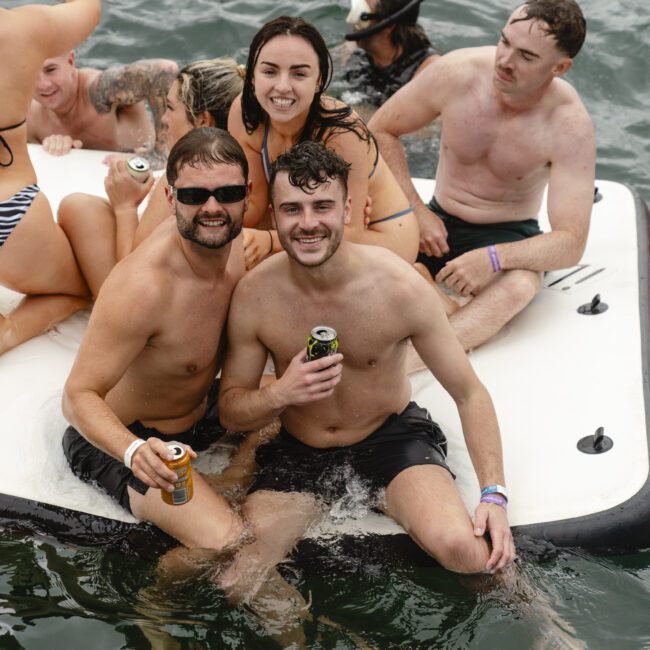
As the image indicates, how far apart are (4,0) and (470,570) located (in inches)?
273

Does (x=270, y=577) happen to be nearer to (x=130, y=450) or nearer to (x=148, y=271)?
(x=130, y=450)

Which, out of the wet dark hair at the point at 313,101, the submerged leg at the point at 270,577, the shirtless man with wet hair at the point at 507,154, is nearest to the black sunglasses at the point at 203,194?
the wet dark hair at the point at 313,101

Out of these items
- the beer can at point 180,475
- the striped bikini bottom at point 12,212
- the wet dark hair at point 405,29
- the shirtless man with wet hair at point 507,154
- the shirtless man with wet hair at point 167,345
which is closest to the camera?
the beer can at point 180,475

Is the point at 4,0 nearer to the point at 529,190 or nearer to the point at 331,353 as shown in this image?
the point at 529,190

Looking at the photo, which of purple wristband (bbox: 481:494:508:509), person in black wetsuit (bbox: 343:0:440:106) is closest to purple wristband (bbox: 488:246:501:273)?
purple wristband (bbox: 481:494:508:509)

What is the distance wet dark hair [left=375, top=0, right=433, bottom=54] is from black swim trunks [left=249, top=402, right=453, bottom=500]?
3.43 metres

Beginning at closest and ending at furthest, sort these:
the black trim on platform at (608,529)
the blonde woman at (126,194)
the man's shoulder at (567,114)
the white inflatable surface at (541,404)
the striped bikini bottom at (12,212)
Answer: the black trim on platform at (608,529) < the white inflatable surface at (541,404) < the striped bikini bottom at (12,212) < the blonde woman at (126,194) < the man's shoulder at (567,114)

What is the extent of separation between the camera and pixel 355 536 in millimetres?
3402

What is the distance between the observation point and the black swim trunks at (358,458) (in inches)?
139

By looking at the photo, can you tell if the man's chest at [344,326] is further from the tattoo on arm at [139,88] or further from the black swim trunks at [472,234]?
the tattoo on arm at [139,88]

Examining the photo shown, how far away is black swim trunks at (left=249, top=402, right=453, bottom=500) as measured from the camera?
3520 millimetres

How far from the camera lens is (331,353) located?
2.99 meters

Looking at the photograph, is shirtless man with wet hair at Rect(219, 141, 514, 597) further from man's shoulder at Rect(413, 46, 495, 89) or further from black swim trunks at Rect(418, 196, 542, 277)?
man's shoulder at Rect(413, 46, 495, 89)

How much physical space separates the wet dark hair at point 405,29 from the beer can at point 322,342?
385 cm
